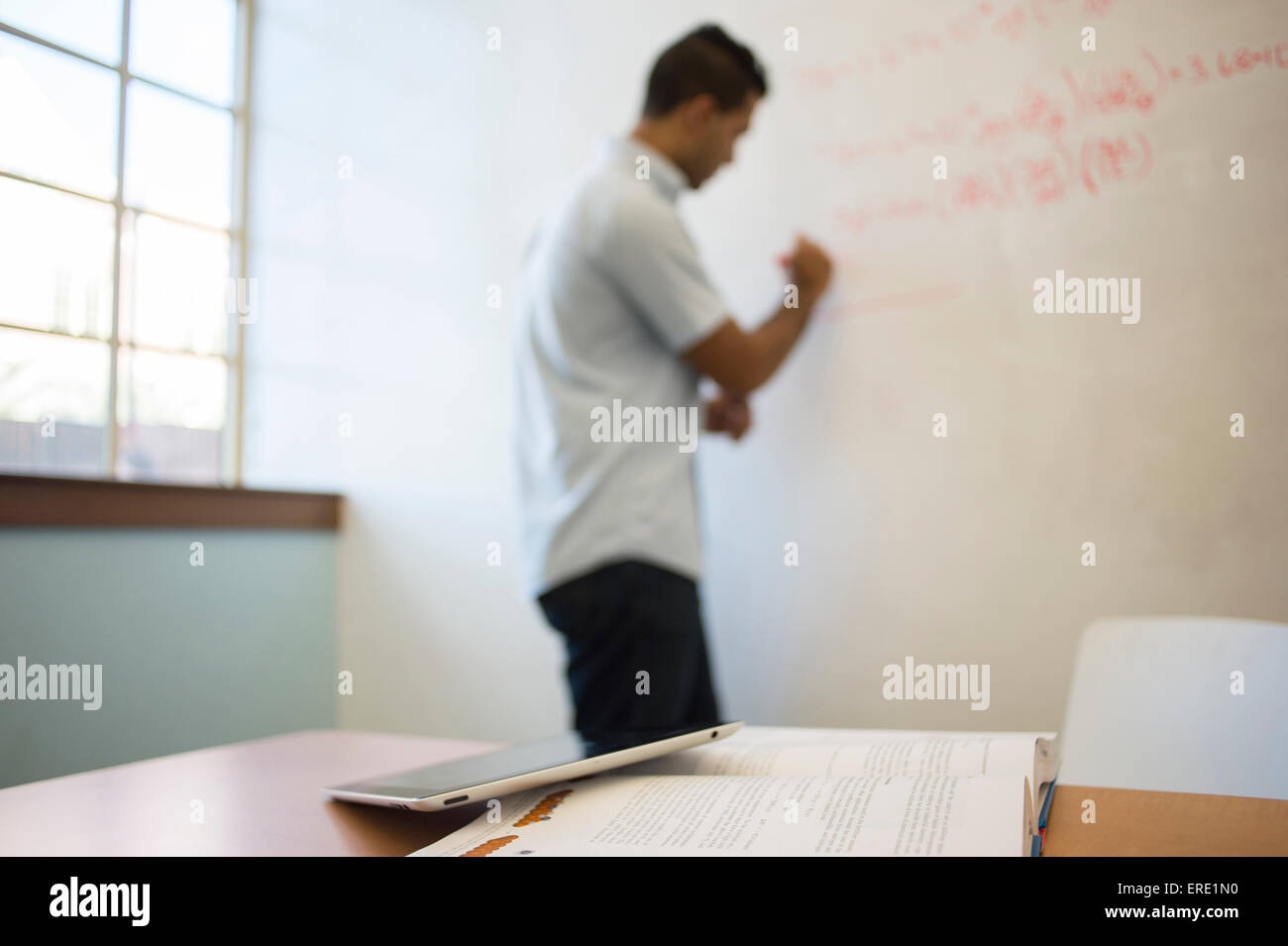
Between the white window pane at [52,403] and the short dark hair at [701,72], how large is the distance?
1294 millimetres

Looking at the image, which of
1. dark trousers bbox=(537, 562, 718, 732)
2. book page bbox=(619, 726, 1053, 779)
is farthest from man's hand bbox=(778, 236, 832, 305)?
book page bbox=(619, 726, 1053, 779)

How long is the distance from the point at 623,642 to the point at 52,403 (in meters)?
1.35

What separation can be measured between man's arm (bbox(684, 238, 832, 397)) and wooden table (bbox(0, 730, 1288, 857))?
832 mm

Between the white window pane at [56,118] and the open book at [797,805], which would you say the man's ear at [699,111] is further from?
the white window pane at [56,118]

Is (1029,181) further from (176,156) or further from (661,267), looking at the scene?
(176,156)

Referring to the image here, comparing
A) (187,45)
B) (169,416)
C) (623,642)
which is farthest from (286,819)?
(187,45)

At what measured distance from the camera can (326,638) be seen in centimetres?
224

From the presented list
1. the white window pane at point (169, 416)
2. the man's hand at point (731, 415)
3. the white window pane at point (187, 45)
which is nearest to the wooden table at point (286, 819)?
the man's hand at point (731, 415)

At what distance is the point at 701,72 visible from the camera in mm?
1499

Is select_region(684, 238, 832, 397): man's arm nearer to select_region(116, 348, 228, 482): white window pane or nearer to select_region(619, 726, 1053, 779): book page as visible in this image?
select_region(619, 726, 1053, 779): book page

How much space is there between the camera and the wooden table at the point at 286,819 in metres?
0.52
